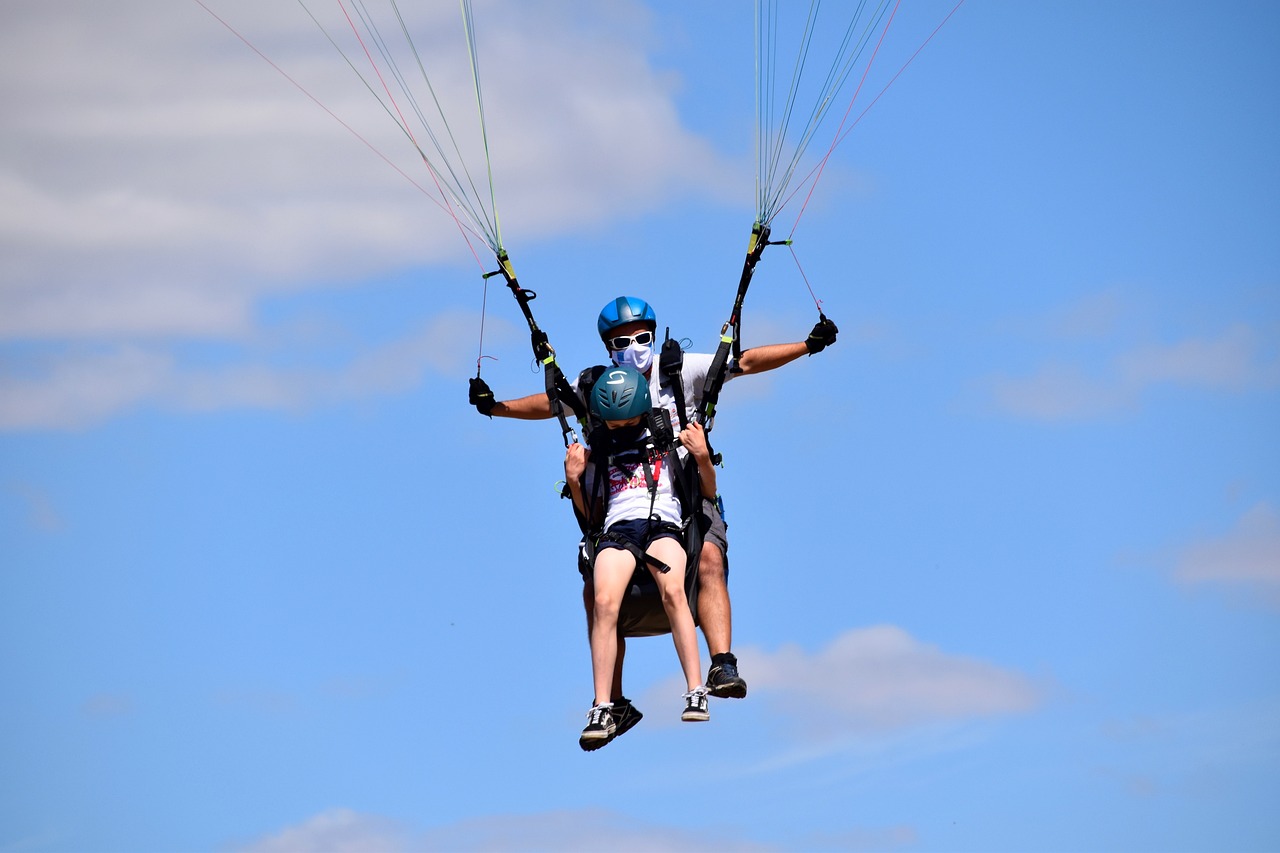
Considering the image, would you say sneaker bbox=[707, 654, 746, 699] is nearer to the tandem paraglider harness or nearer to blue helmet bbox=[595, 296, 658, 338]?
the tandem paraglider harness

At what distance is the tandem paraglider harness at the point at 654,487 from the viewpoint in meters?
11.9

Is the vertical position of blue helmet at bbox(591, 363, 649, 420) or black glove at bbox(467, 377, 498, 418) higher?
black glove at bbox(467, 377, 498, 418)

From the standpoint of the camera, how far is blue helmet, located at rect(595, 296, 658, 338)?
40.4 ft

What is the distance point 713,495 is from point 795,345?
1.28 meters

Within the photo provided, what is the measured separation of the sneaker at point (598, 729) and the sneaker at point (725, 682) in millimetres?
728

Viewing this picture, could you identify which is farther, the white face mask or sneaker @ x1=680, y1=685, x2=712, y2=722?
the white face mask

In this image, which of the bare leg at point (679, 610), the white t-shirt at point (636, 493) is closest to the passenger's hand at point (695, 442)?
the white t-shirt at point (636, 493)

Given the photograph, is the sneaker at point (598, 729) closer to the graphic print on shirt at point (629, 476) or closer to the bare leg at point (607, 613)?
the bare leg at point (607, 613)

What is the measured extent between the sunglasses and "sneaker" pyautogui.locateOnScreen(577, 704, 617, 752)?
2.63 m

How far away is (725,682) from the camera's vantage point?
1159 cm

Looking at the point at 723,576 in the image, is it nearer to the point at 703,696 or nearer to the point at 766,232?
the point at 703,696

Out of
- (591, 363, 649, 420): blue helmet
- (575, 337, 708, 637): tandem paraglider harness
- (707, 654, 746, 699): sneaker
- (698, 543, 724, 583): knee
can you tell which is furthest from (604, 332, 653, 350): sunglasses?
(707, 654, 746, 699): sneaker

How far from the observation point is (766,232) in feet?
40.8

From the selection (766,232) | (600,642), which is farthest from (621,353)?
(600,642)
